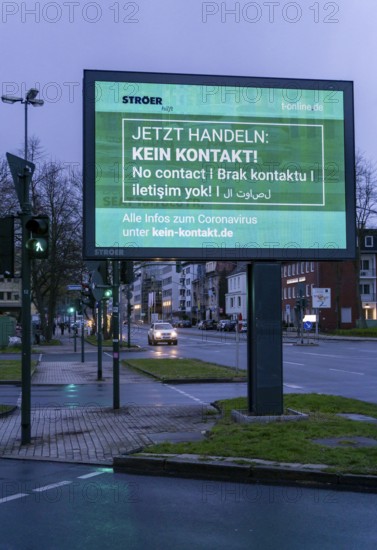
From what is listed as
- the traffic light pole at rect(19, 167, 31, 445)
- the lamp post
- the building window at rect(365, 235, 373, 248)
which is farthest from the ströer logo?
the building window at rect(365, 235, 373, 248)

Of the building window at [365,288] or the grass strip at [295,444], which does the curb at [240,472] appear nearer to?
the grass strip at [295,444]

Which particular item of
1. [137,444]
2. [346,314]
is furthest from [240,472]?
[346,314]

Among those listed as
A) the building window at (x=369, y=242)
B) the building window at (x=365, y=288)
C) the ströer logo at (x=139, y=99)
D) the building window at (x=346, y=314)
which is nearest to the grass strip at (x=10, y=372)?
the ströer logo at (x=139, y=99)

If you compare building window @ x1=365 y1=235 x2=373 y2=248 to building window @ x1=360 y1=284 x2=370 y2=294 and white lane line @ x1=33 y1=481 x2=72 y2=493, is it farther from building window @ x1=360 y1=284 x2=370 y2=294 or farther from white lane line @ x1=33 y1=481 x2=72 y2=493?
white lane line @ x1=33 y1=481 x2=72 y2=493

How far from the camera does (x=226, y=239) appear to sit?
1173 cm

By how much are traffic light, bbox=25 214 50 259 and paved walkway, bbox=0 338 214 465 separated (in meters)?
2.83

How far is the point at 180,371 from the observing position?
80.4ft

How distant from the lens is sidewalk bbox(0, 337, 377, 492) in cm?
812

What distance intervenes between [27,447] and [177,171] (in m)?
4.86

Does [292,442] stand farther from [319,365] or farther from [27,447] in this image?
[319,365]

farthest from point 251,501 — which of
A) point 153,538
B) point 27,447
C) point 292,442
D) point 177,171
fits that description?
point 177,171

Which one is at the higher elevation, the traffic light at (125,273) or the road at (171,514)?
the traffic light at (125,273)

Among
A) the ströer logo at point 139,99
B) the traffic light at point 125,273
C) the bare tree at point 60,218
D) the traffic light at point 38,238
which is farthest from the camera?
the bare tree at point 60,218

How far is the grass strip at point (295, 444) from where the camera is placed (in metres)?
8.50
